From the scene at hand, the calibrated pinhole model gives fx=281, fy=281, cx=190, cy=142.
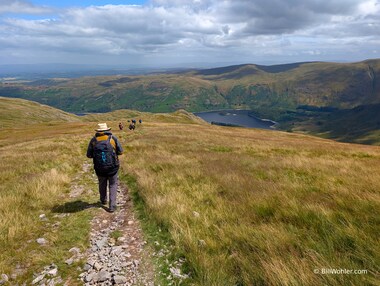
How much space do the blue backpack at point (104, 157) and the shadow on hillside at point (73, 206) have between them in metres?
1.41

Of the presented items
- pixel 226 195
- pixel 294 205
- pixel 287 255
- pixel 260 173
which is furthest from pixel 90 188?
pixel 287 255

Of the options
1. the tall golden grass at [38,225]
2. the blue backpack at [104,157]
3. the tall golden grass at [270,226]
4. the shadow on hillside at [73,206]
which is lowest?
the shadow on hillside at [73,206]

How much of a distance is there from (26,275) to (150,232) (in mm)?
3113

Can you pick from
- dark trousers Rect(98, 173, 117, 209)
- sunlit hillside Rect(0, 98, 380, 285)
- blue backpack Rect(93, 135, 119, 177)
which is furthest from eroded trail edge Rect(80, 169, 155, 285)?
blue backpack Rect(93, 135, 119, 177)

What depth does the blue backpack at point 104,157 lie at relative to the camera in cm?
1029

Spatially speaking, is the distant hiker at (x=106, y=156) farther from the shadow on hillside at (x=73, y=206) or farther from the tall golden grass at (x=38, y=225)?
the tall golden grass at (x=38, y=225)

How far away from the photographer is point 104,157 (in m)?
10.3

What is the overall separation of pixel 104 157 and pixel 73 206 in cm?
234

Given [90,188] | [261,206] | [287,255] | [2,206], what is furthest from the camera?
[90,188]

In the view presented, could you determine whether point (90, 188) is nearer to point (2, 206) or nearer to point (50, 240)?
point (2, 206)

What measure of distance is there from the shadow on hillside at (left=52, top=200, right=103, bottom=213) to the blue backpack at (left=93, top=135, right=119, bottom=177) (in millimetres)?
1409

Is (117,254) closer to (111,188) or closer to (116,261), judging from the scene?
(116,261)

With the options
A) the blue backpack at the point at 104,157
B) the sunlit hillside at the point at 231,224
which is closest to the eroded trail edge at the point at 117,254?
the sunlit hillside at the point at 231,224

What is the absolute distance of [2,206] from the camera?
9.39m
